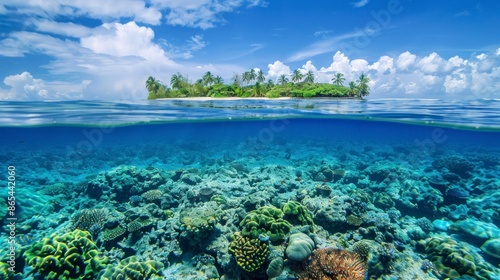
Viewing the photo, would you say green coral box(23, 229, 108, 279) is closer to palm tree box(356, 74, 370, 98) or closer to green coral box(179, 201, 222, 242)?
green coral box(179, 201, 222, 242)

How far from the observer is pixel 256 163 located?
18.3 m

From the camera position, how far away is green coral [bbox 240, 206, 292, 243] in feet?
22.2

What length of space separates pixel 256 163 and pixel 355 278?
521 inches

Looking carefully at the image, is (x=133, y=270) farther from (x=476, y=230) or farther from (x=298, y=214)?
(x=476, y=230)

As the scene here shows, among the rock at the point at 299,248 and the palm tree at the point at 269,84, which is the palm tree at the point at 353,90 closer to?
the palm tree at the point at 269,84

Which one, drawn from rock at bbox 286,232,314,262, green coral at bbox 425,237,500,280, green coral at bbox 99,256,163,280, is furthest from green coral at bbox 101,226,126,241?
green coral at bbox 425,237,500,280

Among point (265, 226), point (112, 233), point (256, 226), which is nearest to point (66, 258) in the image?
point (112, 233)

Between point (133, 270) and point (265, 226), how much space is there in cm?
391

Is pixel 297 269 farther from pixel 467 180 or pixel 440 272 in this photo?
pixel 467 180

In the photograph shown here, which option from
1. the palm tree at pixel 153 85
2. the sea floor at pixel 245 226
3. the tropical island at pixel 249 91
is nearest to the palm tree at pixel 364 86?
the tropical island at pixel 249 91

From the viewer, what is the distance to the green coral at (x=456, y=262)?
21.8 feet

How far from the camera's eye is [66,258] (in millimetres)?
6688

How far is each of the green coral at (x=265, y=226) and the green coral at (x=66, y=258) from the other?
462 cm

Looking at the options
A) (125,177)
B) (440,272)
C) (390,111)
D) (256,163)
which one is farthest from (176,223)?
(390,111)
